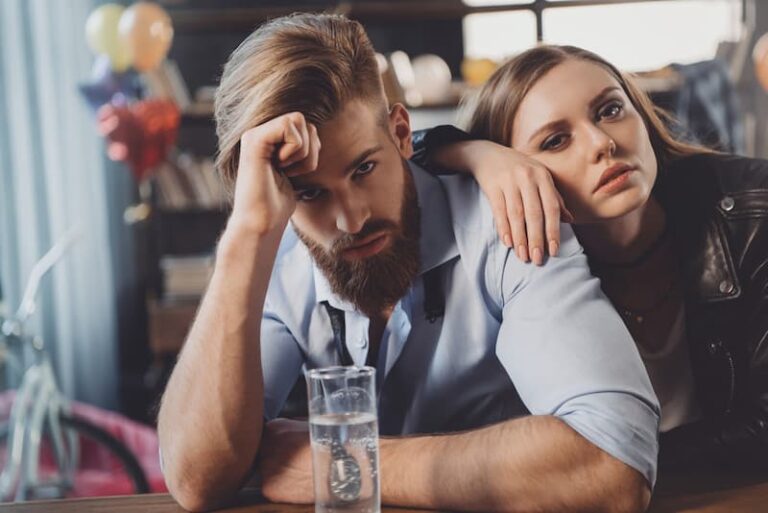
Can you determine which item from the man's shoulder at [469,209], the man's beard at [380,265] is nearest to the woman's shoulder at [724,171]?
the man's shoulder at [469,209]

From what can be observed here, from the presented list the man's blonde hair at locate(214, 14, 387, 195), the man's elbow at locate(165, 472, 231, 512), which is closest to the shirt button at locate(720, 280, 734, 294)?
the man's blonde hair at locate(214, 14, 387, 195)

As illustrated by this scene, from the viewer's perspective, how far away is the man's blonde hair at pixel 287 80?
4.52 feet

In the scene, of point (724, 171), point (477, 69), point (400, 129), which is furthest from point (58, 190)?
point (724, 171)

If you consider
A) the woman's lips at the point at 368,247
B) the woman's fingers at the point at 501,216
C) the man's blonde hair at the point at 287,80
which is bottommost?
the woman's lips at the point at 368,247

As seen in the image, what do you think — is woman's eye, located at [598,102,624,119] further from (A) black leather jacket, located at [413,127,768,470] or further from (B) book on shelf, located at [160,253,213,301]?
(B) book on shelf, located at [160,253,213,301]

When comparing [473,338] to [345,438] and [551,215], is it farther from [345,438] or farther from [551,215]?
[345,438]

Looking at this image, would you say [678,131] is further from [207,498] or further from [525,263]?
[207,498]

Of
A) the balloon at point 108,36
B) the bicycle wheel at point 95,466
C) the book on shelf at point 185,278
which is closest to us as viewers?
the bicycle wheel at point 95,466

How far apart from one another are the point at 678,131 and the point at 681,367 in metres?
0.69

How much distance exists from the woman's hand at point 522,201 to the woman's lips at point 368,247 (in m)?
0.17

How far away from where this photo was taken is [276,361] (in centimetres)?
151

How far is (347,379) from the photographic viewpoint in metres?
1.00

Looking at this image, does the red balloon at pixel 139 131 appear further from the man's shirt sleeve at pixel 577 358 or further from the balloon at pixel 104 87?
the man's shirt sleeve at pixel 577 358

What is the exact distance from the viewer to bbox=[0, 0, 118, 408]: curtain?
4105 millimetres
